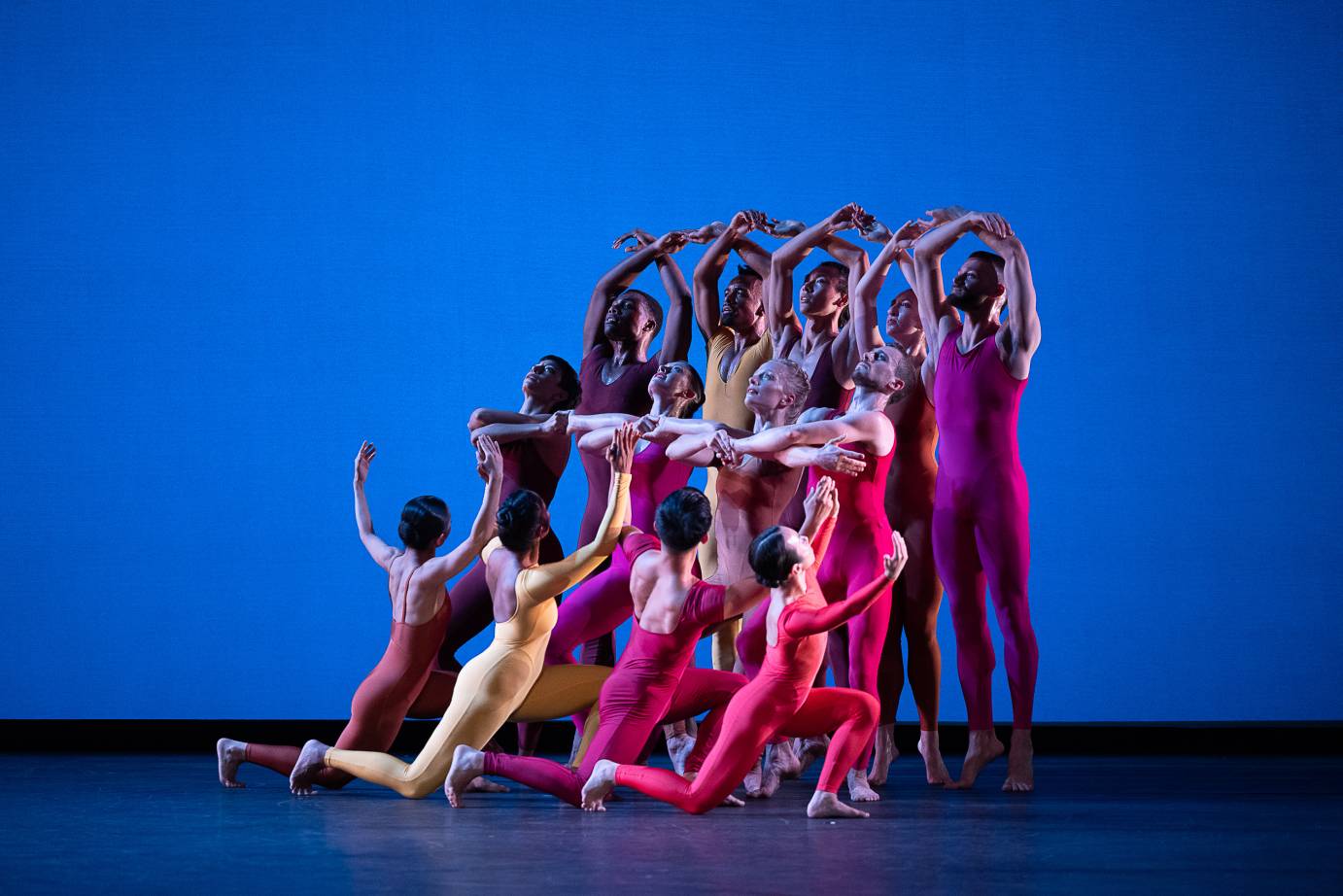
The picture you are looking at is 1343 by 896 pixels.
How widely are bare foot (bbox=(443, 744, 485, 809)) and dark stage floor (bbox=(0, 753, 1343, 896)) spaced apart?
0.21ft

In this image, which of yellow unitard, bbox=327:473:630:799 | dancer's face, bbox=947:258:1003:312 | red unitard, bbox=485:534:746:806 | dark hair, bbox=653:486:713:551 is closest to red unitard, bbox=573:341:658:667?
yellow unitard, bbox=327:473:630:799

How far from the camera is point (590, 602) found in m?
5.00

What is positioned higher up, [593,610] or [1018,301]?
[1018,301]

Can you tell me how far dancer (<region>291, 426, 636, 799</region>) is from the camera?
453cm

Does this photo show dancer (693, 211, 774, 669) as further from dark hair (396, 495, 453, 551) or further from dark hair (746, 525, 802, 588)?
dark hair (746, 525, 802, 588)

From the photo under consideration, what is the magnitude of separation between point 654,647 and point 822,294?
5.75ft

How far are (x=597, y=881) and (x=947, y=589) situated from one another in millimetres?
2368

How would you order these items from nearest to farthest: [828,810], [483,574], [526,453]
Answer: [828,810], [483,574], [526,453]

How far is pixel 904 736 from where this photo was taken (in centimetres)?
691

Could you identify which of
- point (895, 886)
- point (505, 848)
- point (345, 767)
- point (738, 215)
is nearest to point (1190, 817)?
point (895, 886)

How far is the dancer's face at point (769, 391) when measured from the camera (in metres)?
4.84

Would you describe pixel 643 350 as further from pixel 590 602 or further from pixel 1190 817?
pixel 1190 817

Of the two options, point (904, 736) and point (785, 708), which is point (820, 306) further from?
point (904, 736)

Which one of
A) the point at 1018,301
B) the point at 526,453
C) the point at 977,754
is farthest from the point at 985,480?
the point at 526,453
